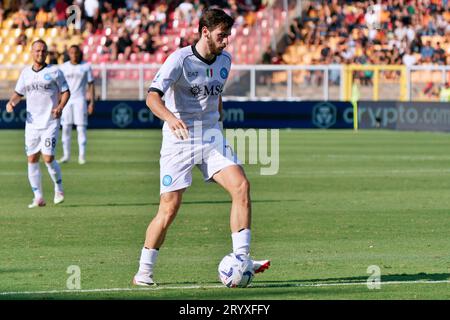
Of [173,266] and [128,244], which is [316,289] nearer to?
[173,266]

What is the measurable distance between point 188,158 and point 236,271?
1.13 m

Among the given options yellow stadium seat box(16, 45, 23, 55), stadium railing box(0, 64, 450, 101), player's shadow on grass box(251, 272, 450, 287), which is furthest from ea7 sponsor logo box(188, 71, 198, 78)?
yellow stadium seat box(16, 45, 23, 55)

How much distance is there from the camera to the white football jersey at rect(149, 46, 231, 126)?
11.0 metres

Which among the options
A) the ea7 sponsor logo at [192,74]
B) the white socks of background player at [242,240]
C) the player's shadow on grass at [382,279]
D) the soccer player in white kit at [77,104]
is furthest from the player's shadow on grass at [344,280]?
the soccer player in white kit at [77,104]

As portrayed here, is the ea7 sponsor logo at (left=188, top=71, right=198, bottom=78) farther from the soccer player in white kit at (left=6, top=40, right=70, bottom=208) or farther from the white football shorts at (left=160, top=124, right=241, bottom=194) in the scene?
the soccer player in white kit at (left=6, top=40, right=70, bottom=208)

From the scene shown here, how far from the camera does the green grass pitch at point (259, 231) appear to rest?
11.0 m

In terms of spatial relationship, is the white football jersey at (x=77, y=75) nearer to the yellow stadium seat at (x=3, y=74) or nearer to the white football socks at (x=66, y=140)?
the white football socks at (x=66, y=140)

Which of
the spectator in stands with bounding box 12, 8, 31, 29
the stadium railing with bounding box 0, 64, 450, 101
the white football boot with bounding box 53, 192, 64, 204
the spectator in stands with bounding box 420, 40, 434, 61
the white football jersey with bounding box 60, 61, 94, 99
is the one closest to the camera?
the white football boot with bounding box 53, 192, 64, 204

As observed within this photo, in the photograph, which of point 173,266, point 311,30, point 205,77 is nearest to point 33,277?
point 173,266

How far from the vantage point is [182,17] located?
172 feet

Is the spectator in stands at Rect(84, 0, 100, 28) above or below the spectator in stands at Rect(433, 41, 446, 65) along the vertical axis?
above

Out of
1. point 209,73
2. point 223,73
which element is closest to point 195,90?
point 209,73

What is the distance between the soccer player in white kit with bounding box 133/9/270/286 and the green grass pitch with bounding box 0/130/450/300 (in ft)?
1.48
